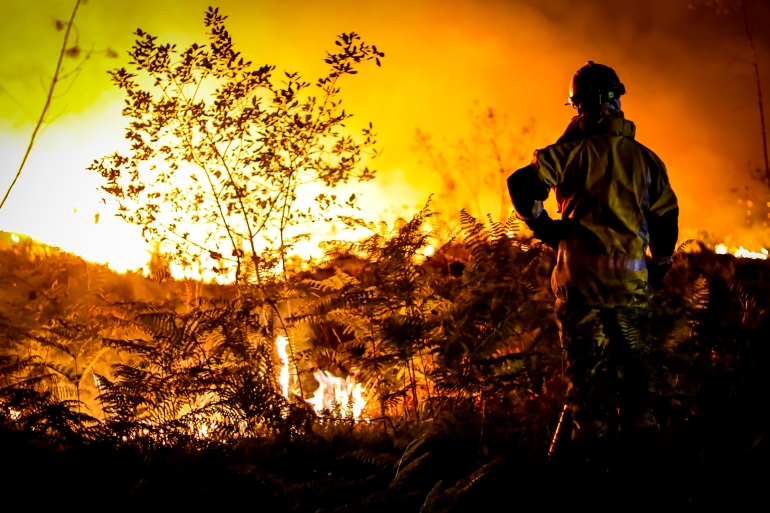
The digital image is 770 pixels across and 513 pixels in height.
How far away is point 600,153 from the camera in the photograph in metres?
3.97

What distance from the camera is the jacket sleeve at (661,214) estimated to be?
161 inches

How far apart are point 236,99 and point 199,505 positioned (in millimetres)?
4274

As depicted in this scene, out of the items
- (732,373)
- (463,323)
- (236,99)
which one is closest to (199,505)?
(463,323)

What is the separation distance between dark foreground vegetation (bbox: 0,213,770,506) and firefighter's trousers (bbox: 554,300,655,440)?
8 cm

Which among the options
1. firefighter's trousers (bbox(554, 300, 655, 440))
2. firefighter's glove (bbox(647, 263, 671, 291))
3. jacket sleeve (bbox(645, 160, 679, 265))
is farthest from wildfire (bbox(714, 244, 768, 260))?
firefighter's trousers (bbox(554, 300, 655, 440))

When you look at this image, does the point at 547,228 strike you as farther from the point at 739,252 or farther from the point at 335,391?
the point at 739,252

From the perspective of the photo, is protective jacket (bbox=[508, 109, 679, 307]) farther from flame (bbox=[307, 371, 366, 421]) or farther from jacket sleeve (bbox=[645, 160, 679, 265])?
flame (bbox=[307, 371, 366, 421])

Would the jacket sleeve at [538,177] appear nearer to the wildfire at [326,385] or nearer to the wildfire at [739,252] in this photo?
the wildfire at [326,385]

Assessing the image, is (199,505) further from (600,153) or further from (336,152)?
(336,152)

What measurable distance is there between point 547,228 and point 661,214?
29.4 inches

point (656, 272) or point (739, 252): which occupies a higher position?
point (739, 252)

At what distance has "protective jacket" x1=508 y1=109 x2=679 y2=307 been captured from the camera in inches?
155

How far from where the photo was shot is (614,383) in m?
3.25

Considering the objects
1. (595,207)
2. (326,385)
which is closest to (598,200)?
(595,207)
